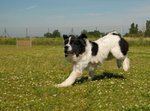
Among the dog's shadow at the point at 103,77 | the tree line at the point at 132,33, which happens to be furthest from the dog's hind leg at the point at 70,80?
the tree line at the point at 132,33

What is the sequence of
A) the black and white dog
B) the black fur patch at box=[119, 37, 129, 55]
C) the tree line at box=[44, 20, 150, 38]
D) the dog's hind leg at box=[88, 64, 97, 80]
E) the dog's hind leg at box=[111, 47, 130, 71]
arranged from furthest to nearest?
the tree line at box=[44, 20, 150, 38]
the black fur patch at box=[119, 37, 129, 55]
the dog's hind leg at box=[111, 47, 130, 71]
the dog's hind leg at box=[88, 64, 97, 80]
the black and white dog

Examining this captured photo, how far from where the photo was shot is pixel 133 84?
1385 centimetres

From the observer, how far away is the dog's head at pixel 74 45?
12.5 m

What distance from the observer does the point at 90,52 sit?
538 inches

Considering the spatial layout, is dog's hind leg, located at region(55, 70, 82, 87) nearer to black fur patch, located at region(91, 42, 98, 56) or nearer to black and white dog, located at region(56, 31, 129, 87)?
black and white dog, located at region(56, 31, 129, 87)

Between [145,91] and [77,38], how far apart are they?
8.62ft

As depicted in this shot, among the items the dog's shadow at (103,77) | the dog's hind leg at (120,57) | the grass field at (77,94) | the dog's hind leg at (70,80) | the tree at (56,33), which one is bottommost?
the tree at (56,33)

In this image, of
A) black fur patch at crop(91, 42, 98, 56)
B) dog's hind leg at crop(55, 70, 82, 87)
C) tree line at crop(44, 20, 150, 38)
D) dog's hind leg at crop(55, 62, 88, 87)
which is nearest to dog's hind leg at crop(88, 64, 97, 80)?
black fur patch at crop(91, 42, 98, 56)

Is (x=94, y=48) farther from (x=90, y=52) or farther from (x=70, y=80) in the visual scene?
(x=70, y=80)

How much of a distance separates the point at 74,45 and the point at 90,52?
3.83ft

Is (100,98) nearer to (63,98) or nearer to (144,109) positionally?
(63,98)

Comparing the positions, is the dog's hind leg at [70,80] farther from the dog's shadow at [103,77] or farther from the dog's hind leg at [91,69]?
the dog's shadow at [103,77]

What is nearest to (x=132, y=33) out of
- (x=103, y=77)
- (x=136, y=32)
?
(x=136, y=32)

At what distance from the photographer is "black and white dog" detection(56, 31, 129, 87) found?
1273cm
